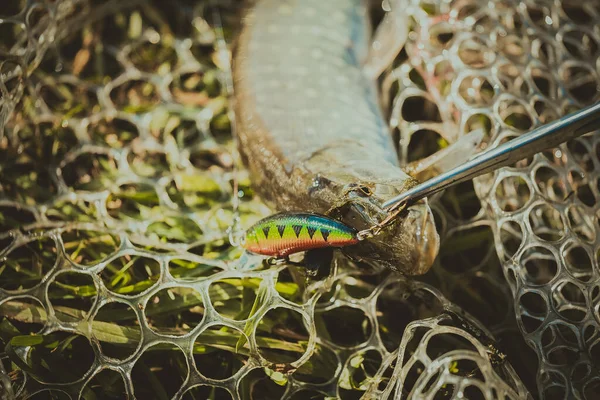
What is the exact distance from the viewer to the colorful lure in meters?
1.23

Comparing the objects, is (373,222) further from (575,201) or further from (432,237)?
(575,201)

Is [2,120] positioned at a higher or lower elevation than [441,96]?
higher

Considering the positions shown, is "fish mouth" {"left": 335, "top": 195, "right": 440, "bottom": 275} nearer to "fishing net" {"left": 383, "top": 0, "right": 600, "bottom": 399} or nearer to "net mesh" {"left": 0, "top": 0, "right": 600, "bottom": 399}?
"net mesh" {"left": 0, "top": 0, "right": 600, "bottom": 399}

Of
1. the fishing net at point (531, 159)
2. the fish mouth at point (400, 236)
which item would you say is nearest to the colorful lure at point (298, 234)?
the fish mouth at point (400, 236)

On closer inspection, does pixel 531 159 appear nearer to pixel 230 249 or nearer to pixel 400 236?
pixel 400 236

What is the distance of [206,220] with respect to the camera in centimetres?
175

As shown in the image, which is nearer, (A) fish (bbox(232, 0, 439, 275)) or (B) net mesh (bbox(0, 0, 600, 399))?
(A) fish (bbox(232, 0, 439, 275))

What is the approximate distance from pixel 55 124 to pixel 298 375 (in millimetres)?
1209

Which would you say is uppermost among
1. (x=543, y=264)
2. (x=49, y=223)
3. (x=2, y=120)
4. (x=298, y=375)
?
(x=2, y=120)

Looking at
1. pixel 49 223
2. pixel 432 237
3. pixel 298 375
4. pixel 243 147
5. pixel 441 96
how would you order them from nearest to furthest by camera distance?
1. pixel 432 237
2. pixel 298 375
3. pixel 49 223
4. pixel 243 147
5. pixel 441 96

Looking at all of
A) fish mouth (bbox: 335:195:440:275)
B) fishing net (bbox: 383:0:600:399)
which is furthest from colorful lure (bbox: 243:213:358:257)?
fishing net (bbox: 383:0:600:399)

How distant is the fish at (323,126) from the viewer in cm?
125

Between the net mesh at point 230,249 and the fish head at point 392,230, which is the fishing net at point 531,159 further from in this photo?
the fish head at point 392,230

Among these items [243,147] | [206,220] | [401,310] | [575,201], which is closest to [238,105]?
[243,147]
